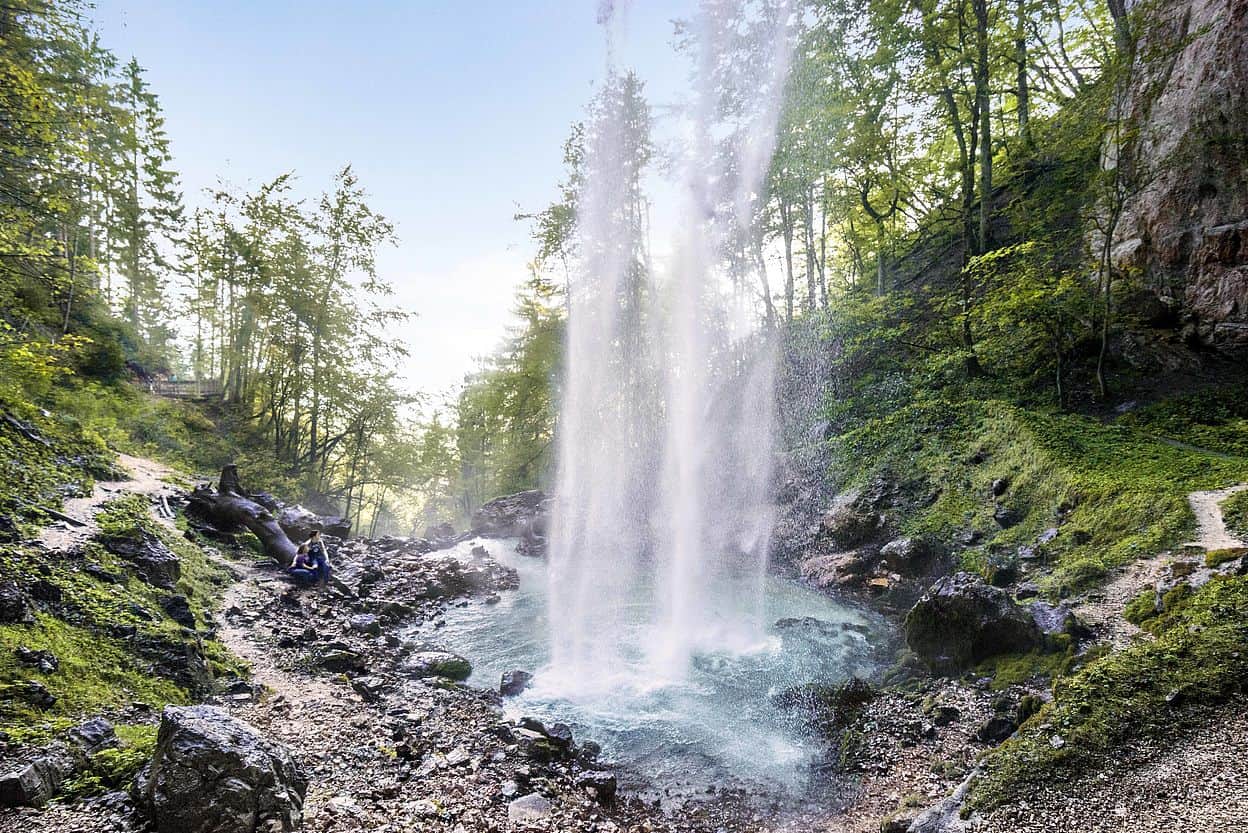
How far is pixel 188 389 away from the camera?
97.6 feet

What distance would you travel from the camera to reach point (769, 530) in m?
16.4

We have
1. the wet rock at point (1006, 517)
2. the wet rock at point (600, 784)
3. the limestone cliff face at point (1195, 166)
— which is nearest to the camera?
the wet rock at point (600, 784)

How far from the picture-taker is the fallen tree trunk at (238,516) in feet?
40.2

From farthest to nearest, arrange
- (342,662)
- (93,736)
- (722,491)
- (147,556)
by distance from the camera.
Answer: (722,491) → (342,662) → (147,556) → (93,736)

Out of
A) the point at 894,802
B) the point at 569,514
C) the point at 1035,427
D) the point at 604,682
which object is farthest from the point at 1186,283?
the point at 569,514

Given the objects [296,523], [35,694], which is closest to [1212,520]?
[35,694]

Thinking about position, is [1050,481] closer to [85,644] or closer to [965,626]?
[965,626]

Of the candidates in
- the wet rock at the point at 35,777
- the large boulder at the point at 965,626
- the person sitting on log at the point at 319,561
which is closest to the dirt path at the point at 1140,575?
the large boulder at the point at 965,626

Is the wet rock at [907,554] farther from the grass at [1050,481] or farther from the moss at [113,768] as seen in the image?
the moss at [113,768]

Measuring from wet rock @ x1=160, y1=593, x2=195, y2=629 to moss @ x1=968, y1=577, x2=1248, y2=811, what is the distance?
9.52 m

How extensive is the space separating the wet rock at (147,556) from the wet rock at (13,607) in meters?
2.48

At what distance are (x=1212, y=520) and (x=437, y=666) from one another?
12454 millimetres

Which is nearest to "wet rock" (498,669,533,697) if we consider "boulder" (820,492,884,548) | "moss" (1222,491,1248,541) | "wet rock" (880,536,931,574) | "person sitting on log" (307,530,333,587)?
"person sitting on log" (307,530,333,587)

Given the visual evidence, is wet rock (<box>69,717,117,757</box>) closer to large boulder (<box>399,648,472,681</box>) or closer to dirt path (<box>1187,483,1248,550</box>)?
large boulder (<box>399,648,472,681</box>)
